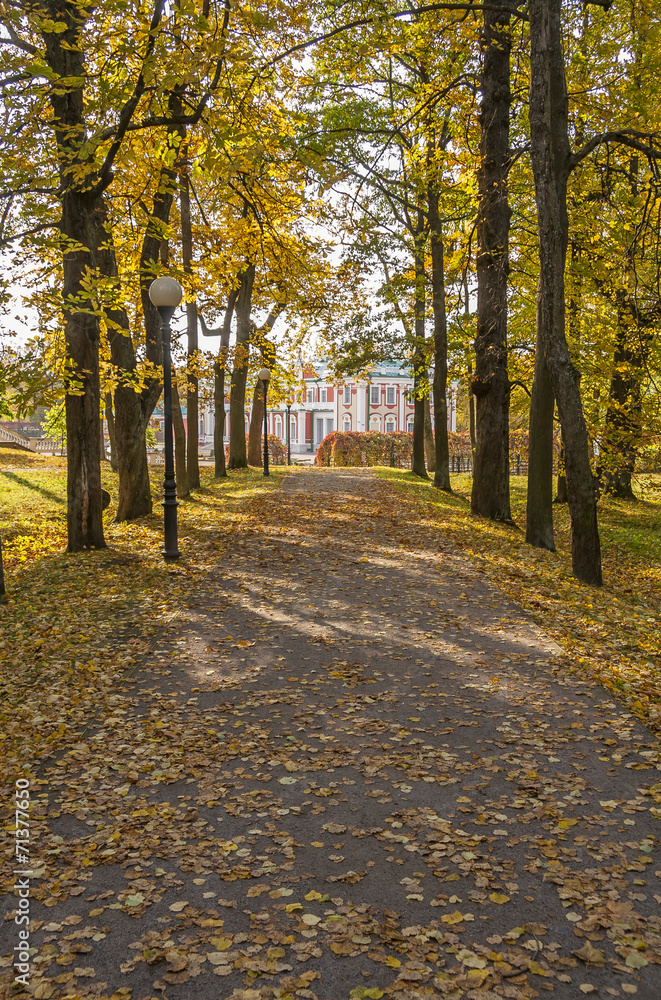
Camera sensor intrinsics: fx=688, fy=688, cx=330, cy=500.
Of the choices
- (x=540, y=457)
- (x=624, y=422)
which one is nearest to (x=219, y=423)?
(x=624, y=422)

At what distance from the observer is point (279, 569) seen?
391 inches

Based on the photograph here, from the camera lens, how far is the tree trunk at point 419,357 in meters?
19.2

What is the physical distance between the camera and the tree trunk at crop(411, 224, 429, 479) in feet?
63.0

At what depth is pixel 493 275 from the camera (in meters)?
12.8

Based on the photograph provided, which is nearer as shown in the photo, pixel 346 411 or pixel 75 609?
pixel 75 609

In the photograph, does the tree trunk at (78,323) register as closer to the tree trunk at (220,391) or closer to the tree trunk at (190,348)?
the tree trunk at (190,348)

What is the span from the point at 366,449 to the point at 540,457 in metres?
29.5

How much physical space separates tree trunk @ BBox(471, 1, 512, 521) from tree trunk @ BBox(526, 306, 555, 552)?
230cm

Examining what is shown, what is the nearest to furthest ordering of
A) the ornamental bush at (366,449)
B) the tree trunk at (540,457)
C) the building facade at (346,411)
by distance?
the tree trunk at (540,457)
the ornamental bush at (366,449)
the building facade at (346,411)

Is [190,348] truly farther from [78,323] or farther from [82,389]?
[82,389]

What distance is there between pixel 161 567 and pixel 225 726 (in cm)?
502

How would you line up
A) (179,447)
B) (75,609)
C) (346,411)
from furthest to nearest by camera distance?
1. (346,411)
2. (179,447)
3. (75,609)

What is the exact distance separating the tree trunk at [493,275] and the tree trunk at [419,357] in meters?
4.54

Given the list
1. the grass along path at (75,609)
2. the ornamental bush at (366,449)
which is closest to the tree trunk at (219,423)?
the grass along path at (75,609)
